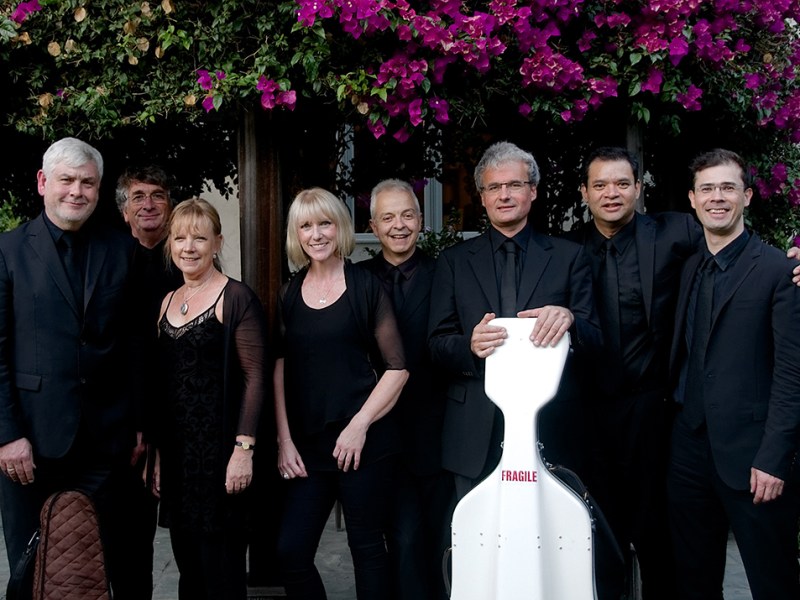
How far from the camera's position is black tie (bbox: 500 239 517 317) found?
3.17 m

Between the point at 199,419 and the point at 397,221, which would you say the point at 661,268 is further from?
the point at 199,419

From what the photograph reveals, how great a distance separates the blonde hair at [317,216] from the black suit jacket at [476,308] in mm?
390

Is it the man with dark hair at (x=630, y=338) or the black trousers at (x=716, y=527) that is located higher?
the man with dark hair at (x=630, y=338)

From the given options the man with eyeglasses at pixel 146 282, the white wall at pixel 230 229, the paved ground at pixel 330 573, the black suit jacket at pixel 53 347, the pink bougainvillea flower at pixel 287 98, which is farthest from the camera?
the white wall at pixel 230 229

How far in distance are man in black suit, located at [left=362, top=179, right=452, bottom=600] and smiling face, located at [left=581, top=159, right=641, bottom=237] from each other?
709 mm

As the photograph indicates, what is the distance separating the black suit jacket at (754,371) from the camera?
285 centimetres

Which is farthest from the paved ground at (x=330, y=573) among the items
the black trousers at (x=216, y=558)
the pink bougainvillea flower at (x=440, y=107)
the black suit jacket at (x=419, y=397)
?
the pink bougainvillea flower at (x=440, y=107)

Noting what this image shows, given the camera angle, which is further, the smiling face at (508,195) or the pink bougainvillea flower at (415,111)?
the pink bougainvillea flower at (415,111)

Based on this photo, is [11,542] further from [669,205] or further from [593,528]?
[669,205]

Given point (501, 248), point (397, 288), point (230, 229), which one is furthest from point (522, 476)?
point (230, 229)

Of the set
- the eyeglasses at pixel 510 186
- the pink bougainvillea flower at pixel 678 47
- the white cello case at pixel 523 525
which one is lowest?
the white cello case at pixel 523 525

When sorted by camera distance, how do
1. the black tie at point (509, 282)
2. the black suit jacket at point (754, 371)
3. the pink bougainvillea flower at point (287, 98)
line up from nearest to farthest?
the black suit jacket at point (754, 371)
the black tie at point (509, 282)
the pink bougainvillea flower at point (287, 98)

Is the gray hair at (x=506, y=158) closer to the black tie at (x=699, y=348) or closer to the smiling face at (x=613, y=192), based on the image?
the smiling face at (x=613, y=192)

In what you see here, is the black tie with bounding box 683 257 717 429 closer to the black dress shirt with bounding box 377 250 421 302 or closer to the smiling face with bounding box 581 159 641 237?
the smiling face with bounding box 581 159 641 237
